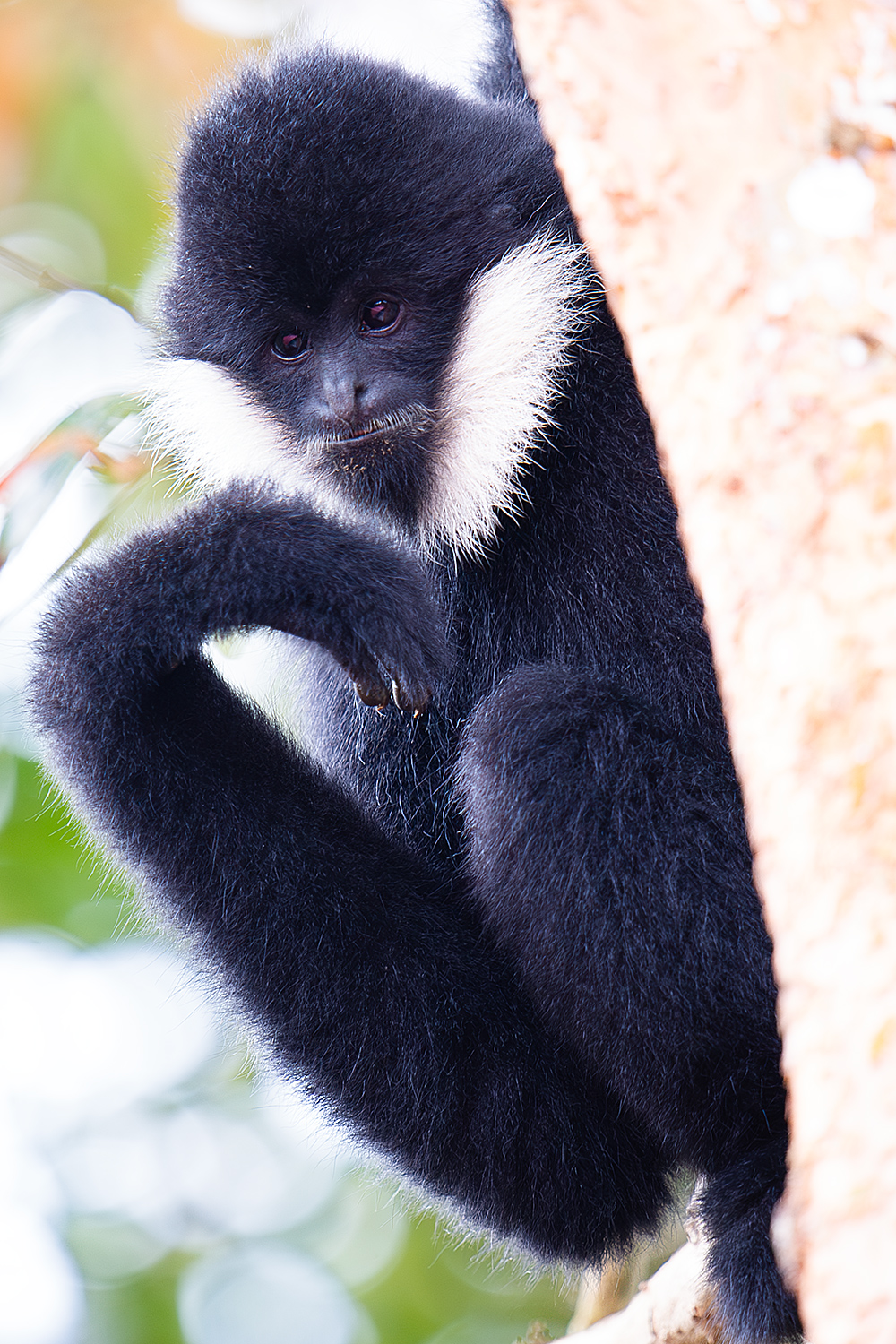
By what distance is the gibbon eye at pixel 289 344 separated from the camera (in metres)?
2.62

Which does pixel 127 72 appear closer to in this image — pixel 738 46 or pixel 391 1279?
pixel 738 46

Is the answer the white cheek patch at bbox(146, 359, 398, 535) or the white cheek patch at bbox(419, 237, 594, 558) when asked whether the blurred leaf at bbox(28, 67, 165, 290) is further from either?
the white cheek patch at bbox(419, 237, 594, 558)

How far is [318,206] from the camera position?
96.1 inches

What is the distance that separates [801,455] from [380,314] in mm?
1513

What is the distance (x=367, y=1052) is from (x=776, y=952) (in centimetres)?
147

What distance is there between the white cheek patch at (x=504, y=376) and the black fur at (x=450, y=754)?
0.12 ft

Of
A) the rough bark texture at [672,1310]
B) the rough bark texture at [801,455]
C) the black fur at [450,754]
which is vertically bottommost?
the rough bark texture at [672,1310]

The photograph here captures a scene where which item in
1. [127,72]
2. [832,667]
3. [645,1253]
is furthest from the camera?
[127,72]

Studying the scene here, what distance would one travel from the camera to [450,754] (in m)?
2.86

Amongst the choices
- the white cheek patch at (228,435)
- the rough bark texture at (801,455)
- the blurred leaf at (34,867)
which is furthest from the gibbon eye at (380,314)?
the blurred leaf at (34,867)

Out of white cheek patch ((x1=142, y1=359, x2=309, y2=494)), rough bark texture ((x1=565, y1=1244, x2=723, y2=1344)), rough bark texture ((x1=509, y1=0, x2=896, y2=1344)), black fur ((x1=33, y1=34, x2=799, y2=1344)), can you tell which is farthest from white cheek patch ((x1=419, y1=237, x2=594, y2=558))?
rough bark texture ((x1=565, y1=1244, x2=723, y2=1344))

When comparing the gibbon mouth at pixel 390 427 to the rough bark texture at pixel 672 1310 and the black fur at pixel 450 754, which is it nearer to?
the black fur at pixel 450 754

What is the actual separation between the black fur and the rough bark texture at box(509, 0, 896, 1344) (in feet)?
2.90

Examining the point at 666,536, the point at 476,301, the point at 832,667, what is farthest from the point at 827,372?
the point at 476,301
